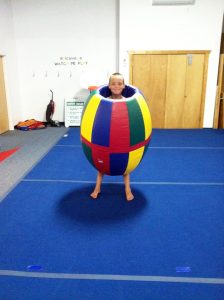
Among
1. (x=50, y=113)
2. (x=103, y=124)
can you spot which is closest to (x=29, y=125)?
(x=50, y=113)

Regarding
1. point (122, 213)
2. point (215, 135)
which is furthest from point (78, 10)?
point (122, 213)

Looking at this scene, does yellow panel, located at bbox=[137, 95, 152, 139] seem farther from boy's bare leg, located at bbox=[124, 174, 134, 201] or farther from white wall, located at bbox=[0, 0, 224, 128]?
white wall, located at bbox=[0, 0, 224, 128]

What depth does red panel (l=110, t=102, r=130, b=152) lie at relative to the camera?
92.1 inches

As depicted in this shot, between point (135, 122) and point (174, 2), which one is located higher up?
point (174, 2)

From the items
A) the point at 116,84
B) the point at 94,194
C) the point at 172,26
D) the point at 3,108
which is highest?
the point at 172,26

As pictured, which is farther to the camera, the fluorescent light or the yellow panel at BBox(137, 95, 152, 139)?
the fluorescent light

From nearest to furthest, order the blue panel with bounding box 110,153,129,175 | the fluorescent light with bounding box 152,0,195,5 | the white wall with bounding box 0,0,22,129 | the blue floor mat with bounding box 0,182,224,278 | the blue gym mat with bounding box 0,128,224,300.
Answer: the blue gym mat with bounding box 0,128,224,300 < the blue floor mat with bounding box 0,182,224,278 < the blue panel with bounding box 110,153,129,175 < the fluorescent light with bounding box 152,0,195,5 < the white wall with bounding box 0,0,22,129

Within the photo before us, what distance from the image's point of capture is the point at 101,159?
2.52m

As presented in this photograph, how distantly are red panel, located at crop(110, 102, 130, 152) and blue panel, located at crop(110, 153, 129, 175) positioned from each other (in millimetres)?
120

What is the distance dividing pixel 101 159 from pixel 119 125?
377mm

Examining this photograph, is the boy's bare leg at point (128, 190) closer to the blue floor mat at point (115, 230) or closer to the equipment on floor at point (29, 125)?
the blue floor mat at point (115, 230)

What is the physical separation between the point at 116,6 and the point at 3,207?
5292 millimetres

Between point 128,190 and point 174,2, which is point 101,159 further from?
point 174,2

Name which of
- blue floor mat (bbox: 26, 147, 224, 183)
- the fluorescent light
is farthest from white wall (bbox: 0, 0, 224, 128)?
blue floor mat (bbox: 26, 147, 224, 183)
